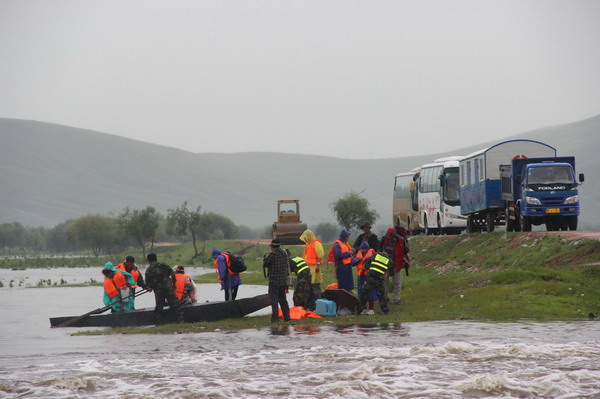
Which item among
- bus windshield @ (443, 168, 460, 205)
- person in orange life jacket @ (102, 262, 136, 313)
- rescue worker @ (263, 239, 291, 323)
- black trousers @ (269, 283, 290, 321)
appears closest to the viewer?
rescue worker @ (263, 239, 291, 323)

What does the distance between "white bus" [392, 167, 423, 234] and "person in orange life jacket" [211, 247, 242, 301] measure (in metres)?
31.7

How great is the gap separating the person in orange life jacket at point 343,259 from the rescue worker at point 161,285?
425cm

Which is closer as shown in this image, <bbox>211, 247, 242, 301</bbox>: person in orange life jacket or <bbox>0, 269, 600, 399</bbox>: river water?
<bbox>0, 269, 600, 399</bbox>: river water

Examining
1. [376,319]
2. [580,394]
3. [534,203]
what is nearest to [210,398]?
[580,394]

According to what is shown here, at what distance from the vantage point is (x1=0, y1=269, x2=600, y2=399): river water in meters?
16.4

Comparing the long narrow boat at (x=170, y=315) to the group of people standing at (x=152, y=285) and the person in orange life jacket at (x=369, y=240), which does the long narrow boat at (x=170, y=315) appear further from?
the person in orange life jacket at (x=369, y=240)

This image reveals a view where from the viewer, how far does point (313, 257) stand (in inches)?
1053

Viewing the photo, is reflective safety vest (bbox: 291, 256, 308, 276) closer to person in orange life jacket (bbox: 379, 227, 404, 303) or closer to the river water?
the river water

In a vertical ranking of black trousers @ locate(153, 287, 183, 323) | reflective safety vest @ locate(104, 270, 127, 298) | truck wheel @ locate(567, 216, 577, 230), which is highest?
truck wheel @ locate(567, 216, 577, 230)

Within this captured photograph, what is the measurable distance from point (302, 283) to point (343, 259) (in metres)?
1.26

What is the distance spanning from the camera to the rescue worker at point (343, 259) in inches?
1034

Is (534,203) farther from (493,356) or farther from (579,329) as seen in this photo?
(493,356)

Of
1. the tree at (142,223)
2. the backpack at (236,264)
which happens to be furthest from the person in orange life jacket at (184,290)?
the tree at (142,223)

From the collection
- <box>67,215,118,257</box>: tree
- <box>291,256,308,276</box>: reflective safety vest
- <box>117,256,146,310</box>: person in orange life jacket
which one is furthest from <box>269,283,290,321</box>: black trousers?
<box>67,215,118,257</box>: tree
